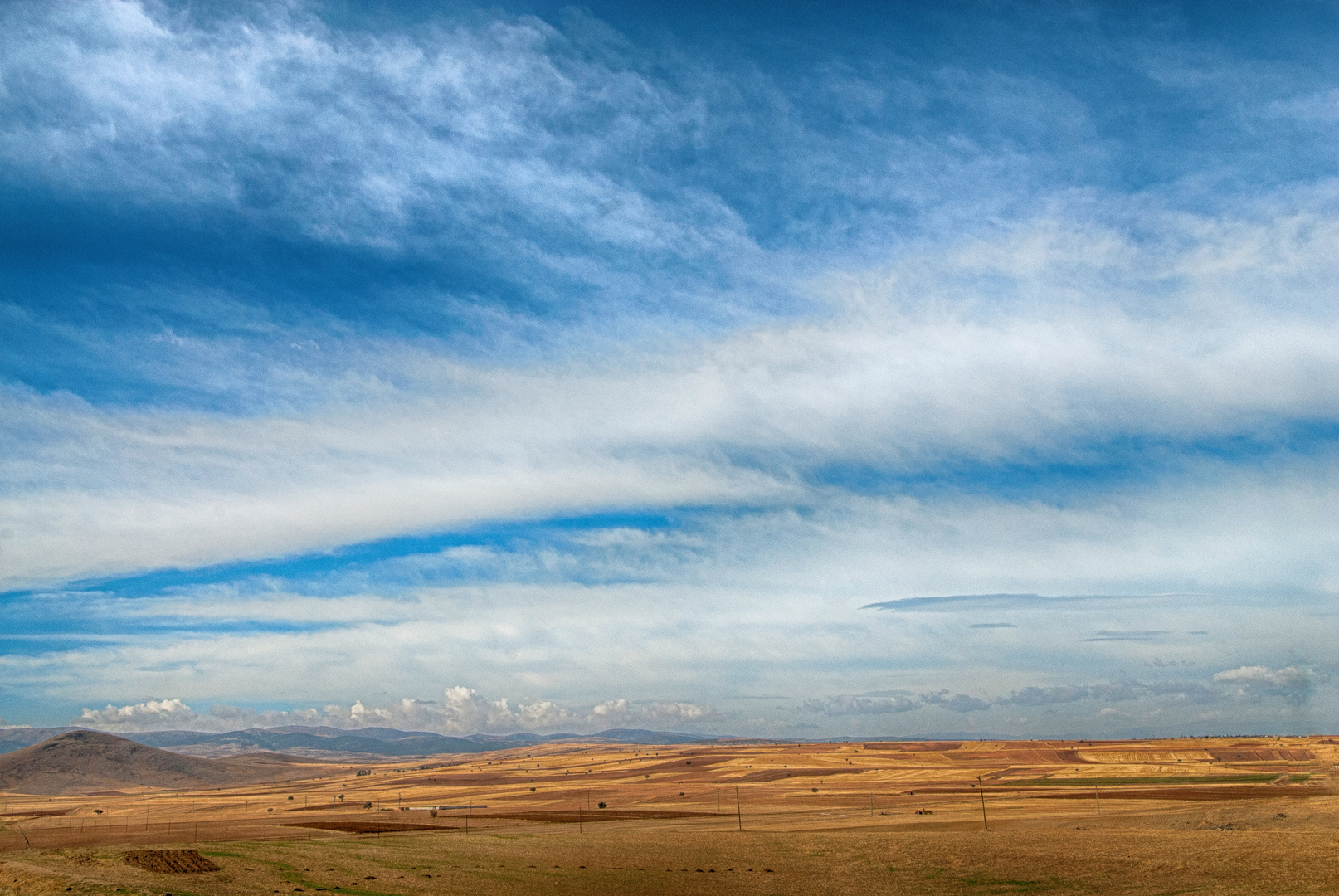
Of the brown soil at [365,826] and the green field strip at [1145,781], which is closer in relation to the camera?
the brown soil at [365,826]

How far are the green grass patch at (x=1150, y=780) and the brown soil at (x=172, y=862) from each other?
532 ft

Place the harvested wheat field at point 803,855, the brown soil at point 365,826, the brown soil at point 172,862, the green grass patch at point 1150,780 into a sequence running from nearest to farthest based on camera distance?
the harvested wheat field at point 803,855 → the brown soil at point 172,862 → the brown soil at point 365,826 → the green grass patch at point 1150,780

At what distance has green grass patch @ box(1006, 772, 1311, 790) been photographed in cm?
17575

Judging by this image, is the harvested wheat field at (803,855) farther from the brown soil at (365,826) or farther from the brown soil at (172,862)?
the brown soil at (365,826)

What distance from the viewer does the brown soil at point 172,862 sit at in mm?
57625

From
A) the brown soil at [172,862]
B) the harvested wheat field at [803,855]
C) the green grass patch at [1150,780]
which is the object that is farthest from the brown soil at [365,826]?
the green grass patch at [1150,780]

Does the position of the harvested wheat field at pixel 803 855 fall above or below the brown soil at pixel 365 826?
above

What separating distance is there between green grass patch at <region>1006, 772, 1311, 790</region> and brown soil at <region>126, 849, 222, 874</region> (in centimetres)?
16227

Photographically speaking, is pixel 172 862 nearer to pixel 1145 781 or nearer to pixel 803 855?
pixel 803 855

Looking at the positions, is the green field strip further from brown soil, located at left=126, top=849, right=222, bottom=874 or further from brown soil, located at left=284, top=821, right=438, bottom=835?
brown soil, located at left=126, top=849, right=222, bottom=874

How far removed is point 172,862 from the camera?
2341 inches

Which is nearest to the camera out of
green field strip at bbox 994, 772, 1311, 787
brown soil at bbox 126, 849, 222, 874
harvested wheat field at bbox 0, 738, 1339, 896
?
harvested wheat field at bbox 0, 738, 1339, 896

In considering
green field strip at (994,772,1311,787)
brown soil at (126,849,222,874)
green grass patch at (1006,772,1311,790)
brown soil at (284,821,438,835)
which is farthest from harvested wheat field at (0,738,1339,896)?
green field strip at (994,772,1311,787)

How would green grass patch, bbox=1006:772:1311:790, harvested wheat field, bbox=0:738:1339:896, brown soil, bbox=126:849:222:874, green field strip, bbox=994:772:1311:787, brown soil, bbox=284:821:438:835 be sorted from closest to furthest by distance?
harvested wheat field, bbox=0:738:1339:896, brown soil, bbox=126:849:222:874, brown soil, bbox=284:821:438:835, green field strip, bbox=994:772:1311:787, green grass patch, bbox=1006:772:1311:790
